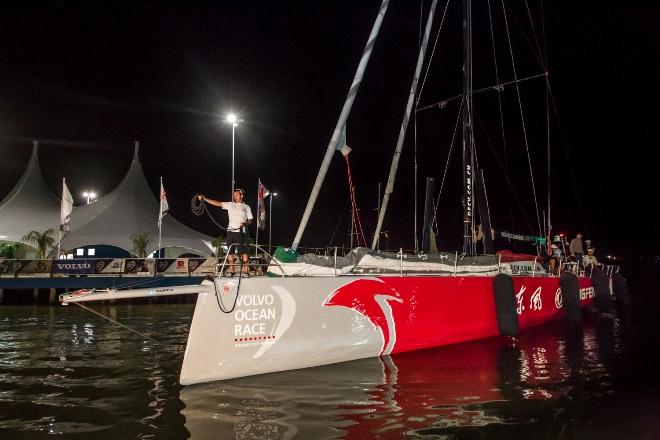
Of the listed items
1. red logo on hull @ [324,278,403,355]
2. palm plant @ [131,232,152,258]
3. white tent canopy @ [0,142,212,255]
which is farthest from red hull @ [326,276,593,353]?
palm plant @ [131,232,152,258]

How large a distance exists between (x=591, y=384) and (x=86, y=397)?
6525mm

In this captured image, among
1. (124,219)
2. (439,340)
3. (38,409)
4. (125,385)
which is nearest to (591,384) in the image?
(439,340)

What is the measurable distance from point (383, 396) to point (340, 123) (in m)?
4.97

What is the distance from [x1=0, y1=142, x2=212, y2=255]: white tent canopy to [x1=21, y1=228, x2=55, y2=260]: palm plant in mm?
864

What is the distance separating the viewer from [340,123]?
915 cm

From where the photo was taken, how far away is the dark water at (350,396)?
16.1 ft

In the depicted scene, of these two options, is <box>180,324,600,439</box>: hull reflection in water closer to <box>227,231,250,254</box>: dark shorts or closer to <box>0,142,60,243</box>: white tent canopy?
<box>227,231,250,254</box>: dark shorts

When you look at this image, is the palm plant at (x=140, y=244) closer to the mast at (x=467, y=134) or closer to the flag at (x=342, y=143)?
the mast at (x=467, y=134)

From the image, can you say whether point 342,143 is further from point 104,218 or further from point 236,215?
point 104,218

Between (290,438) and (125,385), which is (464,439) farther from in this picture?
(125,385)

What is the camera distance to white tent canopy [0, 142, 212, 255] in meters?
28.9

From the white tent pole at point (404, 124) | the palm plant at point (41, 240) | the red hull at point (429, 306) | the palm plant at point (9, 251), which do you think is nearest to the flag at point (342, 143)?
the white tent pole at point (404, 124)

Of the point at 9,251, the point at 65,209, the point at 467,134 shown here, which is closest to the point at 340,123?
the point at 467,134

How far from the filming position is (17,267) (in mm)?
23250
